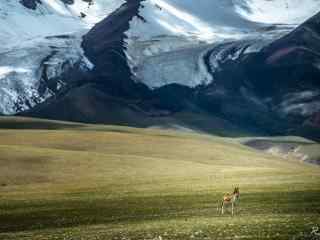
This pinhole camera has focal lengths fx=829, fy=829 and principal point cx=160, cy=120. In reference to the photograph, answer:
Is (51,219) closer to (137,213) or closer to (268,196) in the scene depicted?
(137,213)

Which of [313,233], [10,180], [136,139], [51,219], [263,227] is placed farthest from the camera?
[136,139]

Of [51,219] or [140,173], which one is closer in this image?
[51,219]

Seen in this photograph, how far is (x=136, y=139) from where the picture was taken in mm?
177375

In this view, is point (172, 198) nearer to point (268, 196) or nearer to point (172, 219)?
point (268, 196)

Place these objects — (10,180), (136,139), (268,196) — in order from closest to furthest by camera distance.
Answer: (268,196) < (10,180) < (136,139)

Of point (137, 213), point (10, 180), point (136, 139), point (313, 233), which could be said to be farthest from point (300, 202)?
point (136, 139)

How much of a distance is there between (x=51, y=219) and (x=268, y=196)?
54.5 feet

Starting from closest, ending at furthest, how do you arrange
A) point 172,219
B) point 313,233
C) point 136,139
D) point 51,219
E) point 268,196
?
point 313,233 → point 172,219 → point 51,219 → point 268,196 → point 136,139

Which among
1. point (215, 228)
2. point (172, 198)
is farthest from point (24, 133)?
point (215, 228)

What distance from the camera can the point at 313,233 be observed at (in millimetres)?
35656

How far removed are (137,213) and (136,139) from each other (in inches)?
4905

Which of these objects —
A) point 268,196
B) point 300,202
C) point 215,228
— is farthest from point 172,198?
point 215,228

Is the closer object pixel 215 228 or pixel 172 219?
pixel 215 228

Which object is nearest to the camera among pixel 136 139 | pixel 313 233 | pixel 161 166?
pixel 313 233
